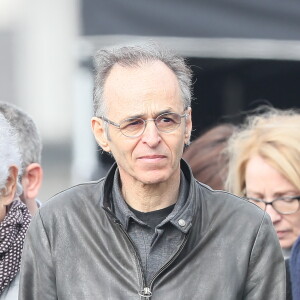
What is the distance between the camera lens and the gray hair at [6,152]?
3.79 meters

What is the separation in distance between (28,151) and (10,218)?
57 cm

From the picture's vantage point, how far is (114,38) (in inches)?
231

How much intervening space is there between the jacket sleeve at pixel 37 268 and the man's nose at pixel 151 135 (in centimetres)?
42

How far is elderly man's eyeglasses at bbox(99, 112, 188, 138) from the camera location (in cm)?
327

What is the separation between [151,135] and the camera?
3.25 metres

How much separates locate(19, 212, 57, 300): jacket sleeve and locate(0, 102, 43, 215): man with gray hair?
31.7 inches

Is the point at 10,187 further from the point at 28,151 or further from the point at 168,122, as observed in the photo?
the point at 168,122

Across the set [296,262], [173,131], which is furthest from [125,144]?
[296,262]

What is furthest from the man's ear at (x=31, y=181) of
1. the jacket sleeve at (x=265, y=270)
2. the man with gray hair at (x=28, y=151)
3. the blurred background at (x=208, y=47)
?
the blurred background at (x=208, y=47)

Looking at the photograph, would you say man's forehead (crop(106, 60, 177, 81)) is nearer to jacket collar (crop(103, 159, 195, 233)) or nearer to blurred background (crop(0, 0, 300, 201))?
jacket collar (crop(103, 159, 195, 233))

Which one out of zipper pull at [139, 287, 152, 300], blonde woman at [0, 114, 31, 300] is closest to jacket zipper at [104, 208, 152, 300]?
zipper pull at [139, 287, 152, 300]

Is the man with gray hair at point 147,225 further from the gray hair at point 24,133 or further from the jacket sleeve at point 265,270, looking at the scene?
the gray hair at point 24,133

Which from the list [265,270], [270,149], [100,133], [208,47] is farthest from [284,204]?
[208,47]

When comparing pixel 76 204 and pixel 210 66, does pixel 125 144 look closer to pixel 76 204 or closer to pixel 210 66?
pixel 76 204
